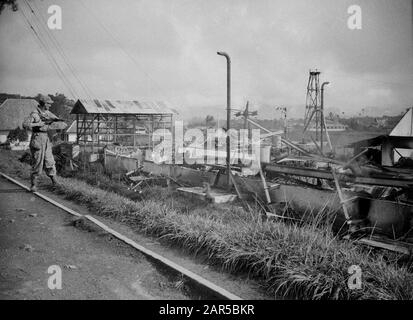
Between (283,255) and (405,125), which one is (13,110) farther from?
(283,255)

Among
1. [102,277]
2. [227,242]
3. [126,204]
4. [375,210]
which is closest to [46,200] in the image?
[126,204]

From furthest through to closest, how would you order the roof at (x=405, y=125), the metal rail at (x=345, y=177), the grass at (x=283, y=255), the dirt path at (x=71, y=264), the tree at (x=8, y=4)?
1. the roof at (x=405, y=125)
2. the tree at (x=8, y=4)
3. the metal rail at (x=345, y=177)
4. the dirt path at (x=71, y=264)
5. the grass at (x=283, y=255)

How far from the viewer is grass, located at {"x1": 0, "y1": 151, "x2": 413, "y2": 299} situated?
134 inches

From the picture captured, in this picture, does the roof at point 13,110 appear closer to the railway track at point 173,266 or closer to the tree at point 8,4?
the tree at point 8,4

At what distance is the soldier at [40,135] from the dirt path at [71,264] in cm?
225

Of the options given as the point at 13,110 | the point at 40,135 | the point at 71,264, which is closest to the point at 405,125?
the point at 40,135

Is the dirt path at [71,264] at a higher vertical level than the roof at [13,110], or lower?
lower

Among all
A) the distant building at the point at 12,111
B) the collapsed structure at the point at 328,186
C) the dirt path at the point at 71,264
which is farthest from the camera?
the distant building at the point at 12,111

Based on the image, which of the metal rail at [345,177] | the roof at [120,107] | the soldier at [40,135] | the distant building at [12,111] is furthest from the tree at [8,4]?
the distant building at [12,111]

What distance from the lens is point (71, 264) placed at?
4.26 m

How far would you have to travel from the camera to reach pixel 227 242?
4516mm

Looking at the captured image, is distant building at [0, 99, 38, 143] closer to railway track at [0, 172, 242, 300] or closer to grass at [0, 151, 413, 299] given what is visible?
railway track at [0, 172, 242, 300]

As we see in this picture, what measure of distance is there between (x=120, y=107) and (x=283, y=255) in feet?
54.6

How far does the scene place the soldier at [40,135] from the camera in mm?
8172
